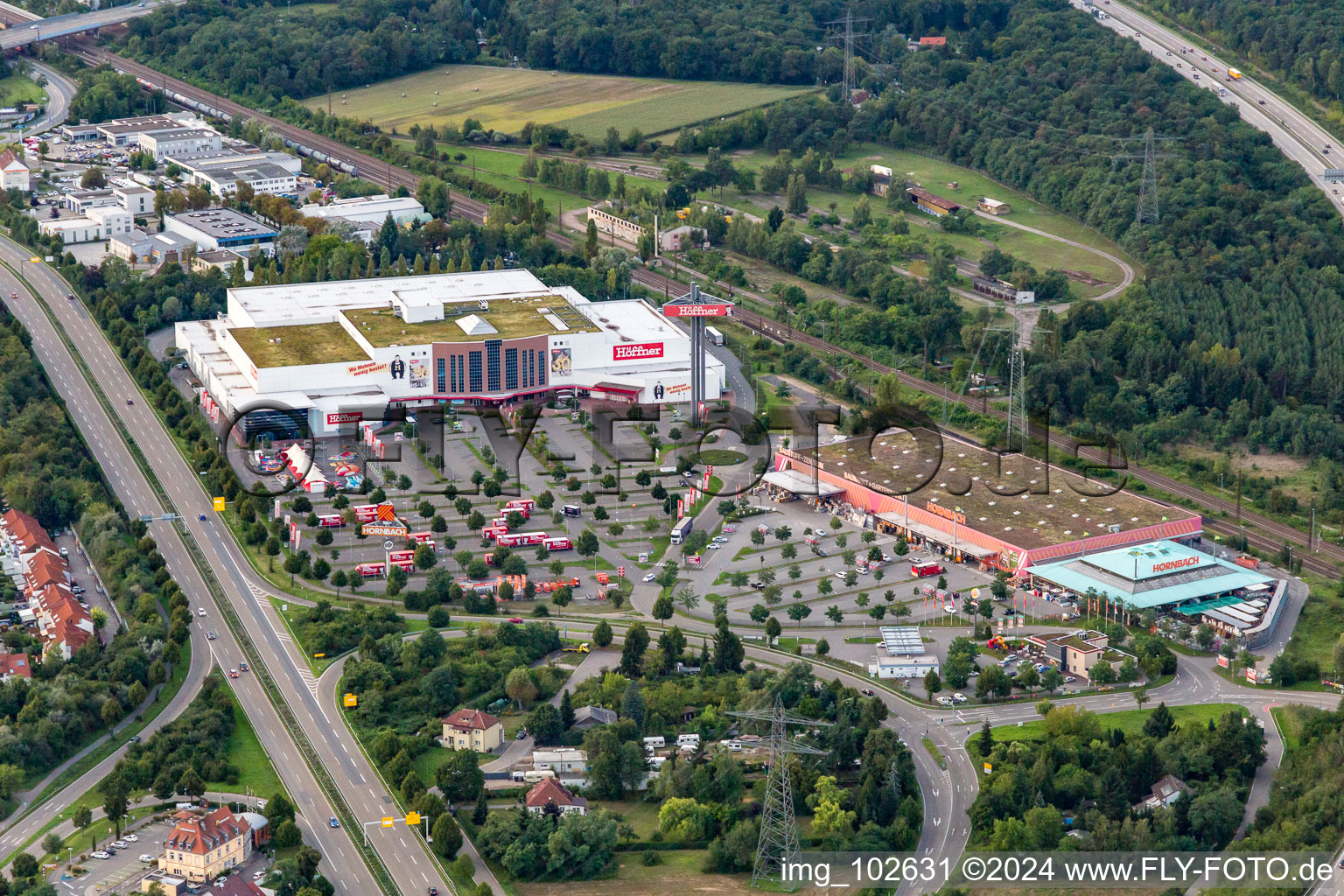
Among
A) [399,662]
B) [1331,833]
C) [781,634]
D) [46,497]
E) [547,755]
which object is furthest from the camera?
[46,497]

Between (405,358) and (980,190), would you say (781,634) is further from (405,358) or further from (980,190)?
(980,190)

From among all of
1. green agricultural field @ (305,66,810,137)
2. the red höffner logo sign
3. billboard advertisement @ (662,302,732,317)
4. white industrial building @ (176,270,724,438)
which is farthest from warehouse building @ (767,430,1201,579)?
green agricultural field @ (305,66,810,137)

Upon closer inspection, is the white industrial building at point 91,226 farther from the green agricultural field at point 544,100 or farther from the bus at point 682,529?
the bus at point 682,529

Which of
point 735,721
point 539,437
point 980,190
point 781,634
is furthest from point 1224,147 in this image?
point 735,721

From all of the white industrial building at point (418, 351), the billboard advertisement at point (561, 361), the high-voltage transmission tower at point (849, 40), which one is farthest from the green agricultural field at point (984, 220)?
the billboard advertisement at point (561, 361)

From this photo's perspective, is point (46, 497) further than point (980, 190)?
No

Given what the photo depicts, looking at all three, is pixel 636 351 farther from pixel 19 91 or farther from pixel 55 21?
pixel 55 21

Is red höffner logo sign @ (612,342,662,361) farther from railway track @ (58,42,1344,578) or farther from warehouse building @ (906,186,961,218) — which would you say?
warehouse building @ (906,186,961,218)
